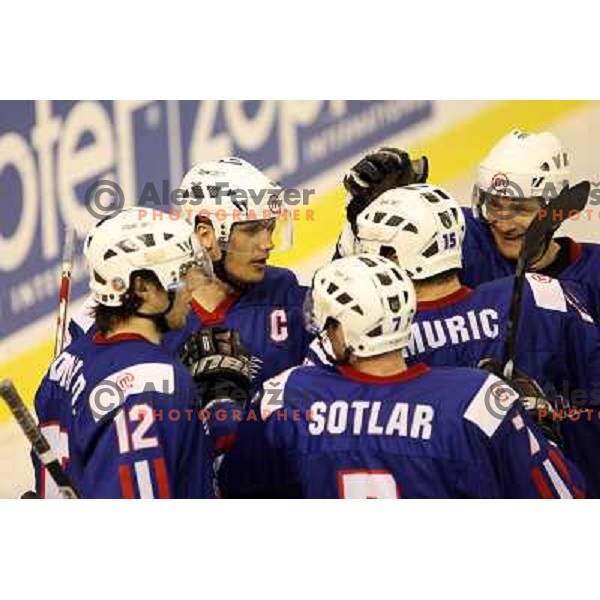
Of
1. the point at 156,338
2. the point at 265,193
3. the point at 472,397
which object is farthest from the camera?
the point at 265,193

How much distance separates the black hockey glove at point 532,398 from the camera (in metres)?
6.15

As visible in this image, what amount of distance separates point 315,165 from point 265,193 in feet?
1.01

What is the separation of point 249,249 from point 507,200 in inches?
33.4

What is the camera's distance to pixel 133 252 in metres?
5.91

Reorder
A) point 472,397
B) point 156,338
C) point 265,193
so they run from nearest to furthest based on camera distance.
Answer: point 472,397, point 156,338, point 265,193

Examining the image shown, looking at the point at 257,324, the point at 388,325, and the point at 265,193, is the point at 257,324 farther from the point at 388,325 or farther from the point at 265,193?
the point at 388,325

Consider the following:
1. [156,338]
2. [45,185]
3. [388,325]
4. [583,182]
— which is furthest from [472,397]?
[45,185]

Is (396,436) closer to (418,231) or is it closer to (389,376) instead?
(389,376)

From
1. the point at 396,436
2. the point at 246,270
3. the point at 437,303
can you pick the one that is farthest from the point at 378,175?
the point at 396,436

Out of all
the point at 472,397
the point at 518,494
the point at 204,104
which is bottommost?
the point at 518,494

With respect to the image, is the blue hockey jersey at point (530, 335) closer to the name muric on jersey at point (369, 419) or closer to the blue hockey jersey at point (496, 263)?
the blue hockey jersey at point (496, 263)

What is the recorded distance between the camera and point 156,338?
588 centimetres

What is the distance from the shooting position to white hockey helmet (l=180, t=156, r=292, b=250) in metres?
6.46

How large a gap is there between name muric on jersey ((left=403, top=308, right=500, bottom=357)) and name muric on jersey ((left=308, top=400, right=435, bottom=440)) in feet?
2.00
